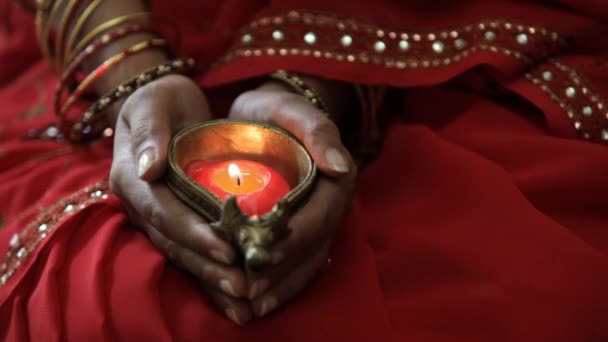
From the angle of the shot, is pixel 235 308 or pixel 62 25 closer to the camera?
pixel 235 308

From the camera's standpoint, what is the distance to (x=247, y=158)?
0.61m

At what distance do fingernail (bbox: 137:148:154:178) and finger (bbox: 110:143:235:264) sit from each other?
0.8 inches

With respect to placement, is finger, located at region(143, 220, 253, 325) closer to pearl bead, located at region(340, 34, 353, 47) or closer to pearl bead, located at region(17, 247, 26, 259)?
pearl bead, located at region(17, 247, 26, 259)

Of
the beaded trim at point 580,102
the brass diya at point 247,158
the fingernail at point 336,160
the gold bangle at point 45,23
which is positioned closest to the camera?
the brass diya at point 247,158

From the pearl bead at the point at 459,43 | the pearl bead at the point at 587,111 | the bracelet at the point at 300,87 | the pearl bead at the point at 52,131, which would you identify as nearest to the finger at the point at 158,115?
the bracelet at the point at 300,87

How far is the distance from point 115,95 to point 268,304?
0.35m

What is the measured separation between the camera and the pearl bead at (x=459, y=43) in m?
0.78

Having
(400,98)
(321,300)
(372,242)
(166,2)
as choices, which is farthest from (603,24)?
(166,2)

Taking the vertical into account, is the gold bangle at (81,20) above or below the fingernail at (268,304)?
above

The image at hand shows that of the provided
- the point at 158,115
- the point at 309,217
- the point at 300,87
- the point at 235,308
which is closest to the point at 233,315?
the point at 235,308

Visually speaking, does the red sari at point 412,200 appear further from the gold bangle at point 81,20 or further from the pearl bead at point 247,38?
the gold bangle at point 81,20

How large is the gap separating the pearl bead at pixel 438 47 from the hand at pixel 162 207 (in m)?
0.35

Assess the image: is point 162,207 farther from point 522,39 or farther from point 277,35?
point 522,39

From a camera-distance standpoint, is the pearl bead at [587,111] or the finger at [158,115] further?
the pearl bead at [587,111]
